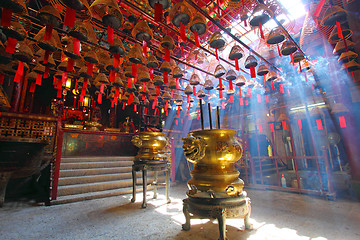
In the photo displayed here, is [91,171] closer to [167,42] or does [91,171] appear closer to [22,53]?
[22,53]

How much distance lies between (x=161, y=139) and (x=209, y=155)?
229cm

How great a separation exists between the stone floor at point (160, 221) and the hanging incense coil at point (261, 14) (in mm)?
4056

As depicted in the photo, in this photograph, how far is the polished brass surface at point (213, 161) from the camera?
175cm

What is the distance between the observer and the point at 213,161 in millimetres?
1819

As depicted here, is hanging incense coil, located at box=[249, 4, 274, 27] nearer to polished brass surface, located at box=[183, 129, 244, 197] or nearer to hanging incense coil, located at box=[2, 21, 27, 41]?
polished brass surface, located at box=[183, 129, 244, 197]

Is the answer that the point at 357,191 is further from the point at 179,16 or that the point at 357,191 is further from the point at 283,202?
the point at 179,16

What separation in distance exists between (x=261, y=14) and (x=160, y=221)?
4.68 m

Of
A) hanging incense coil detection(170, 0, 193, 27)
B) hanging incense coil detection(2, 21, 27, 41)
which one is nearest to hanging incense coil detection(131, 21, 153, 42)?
hanging incense coil detection(170, 0, 193, 27)

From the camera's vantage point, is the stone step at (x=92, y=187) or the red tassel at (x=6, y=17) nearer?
the red tassel at (x=6, y=17)

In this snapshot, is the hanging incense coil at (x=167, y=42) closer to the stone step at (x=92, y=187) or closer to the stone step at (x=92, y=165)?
the stone step at (x=92, y=187)

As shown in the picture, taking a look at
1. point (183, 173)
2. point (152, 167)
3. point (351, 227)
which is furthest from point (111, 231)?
point (183, 173)

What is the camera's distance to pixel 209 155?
1.83m

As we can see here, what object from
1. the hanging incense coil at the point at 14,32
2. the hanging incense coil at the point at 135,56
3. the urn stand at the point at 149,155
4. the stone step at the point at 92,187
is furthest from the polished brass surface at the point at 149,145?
the hanging incense coil at the point at 14,32

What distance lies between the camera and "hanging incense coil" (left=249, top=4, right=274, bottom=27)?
3.35 meters
